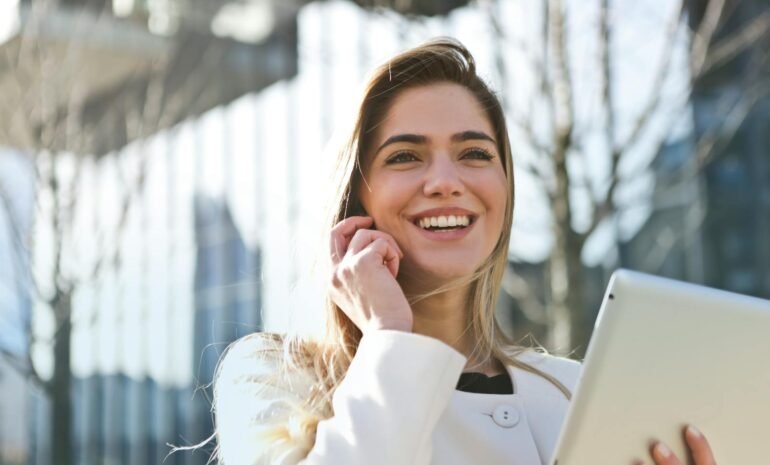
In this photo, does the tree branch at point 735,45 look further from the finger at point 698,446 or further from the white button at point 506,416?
the finger at point 698,446

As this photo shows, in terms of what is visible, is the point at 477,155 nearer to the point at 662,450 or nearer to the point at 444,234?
the point at 444,234

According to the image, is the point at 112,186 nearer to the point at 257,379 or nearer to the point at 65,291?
the point at 65,291

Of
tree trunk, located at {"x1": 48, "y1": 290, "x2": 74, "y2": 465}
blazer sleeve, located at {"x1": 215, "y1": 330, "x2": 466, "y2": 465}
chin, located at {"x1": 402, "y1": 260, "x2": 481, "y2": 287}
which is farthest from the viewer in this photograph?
tree trunk, located at {"x1": 48, "y1": 290, "x2": 74, "y2": 465}

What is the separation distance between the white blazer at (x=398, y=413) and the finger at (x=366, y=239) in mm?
227

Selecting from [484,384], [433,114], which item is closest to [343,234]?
[433,114]

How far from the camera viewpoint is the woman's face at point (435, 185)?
2133 millimetres

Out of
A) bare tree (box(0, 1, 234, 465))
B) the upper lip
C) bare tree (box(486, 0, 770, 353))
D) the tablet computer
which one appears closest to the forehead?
the upper lip

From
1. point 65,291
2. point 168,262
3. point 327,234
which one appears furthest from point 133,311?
point 327,234

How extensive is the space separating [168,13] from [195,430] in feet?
19.0

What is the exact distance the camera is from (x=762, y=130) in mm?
11320

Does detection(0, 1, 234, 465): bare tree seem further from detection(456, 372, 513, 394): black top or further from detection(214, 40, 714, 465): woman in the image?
detection(456, 372, 513, 394): black top

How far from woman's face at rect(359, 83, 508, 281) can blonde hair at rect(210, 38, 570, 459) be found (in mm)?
41

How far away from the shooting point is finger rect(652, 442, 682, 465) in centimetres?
163

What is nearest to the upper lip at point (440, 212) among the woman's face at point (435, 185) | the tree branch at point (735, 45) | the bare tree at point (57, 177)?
the woman's face at point (435, 185)
